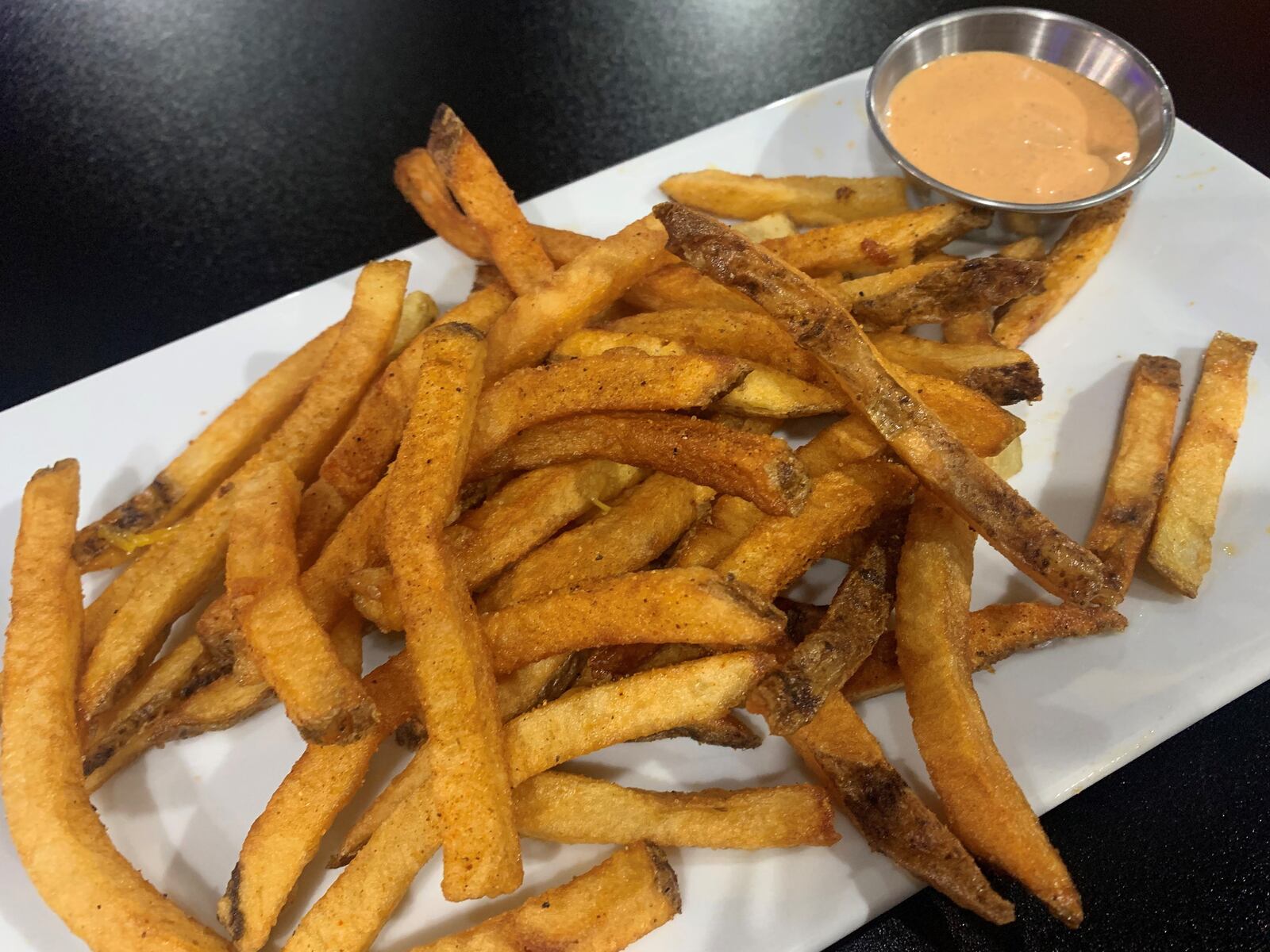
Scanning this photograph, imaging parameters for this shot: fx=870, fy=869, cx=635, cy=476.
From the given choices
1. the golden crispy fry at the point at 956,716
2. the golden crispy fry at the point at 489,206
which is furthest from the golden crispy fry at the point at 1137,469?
the golden crispy fry at the point at 489,206

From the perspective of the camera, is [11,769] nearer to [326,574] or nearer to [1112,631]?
[326,574]

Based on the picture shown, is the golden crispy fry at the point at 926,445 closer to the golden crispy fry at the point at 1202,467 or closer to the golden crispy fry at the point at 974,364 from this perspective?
the golden crispy fry at the point at 974,364

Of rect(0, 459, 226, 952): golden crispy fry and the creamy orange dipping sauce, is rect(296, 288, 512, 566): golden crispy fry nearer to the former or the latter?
rect(0, 459, 226, 952): golden crispy fry

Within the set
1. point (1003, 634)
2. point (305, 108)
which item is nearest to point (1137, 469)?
point (1003, 634)

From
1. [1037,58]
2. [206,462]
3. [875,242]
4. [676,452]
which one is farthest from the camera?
[1037,58]

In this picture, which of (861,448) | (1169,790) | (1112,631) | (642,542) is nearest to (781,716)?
(642,542)

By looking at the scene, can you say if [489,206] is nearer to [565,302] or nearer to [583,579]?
[565,302]

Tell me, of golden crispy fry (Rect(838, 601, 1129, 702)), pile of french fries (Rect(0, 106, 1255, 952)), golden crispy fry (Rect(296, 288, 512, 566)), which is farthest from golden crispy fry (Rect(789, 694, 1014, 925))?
golden crispy fry (Rect(296, 288, 512, 566))
